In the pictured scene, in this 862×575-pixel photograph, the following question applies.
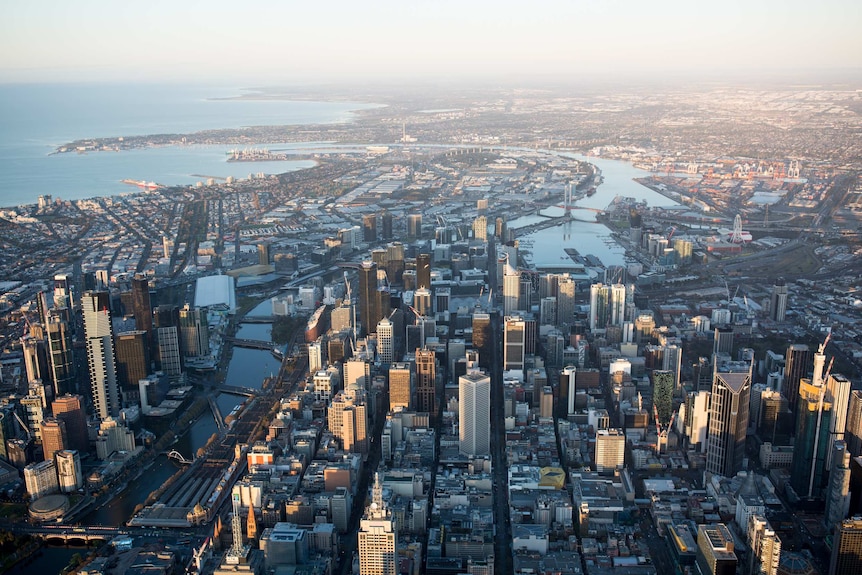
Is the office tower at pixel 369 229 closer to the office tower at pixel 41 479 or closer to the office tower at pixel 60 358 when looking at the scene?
the office tower at pixel 60 358

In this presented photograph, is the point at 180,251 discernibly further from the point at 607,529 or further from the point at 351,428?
the point at 607,529

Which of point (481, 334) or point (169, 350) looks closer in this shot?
point (169, 350)

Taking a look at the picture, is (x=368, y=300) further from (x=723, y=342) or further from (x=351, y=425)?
(x=723, y=342)

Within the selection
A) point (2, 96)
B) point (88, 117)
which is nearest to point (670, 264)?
point (88, 117)

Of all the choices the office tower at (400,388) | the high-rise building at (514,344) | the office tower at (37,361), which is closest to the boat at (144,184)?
the office tower at (37,361)

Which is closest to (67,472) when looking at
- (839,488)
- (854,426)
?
(839,488)

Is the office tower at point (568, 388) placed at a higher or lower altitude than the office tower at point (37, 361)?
lower
